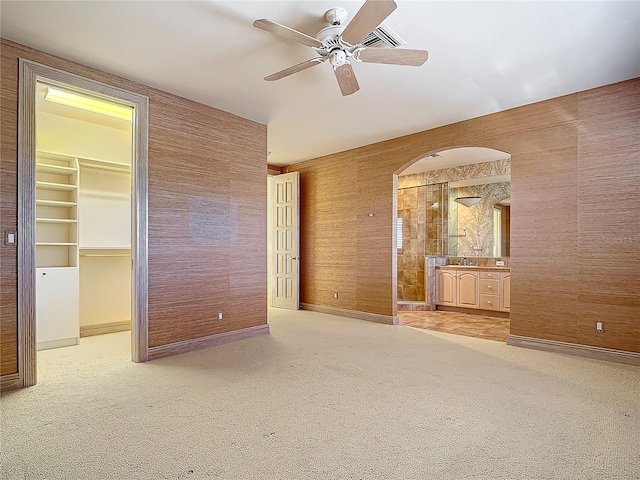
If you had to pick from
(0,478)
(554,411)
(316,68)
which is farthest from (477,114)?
(0,478)

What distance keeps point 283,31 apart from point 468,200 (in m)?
5.98

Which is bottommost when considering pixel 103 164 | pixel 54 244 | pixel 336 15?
pixel 54 244

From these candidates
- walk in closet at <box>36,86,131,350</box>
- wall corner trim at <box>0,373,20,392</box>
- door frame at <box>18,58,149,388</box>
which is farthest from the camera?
walk in closet at <box>36,86,131,350</box>

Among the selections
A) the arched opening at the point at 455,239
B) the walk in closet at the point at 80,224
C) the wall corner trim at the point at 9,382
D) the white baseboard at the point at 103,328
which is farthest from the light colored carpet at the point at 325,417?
the arched opening at the point at 455,239

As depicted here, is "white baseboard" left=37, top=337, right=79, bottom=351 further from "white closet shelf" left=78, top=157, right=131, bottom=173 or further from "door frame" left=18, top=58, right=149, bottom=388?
"white closet shelf" left=78, top=157, right=131, bottom=173

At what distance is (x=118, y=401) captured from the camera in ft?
9.34

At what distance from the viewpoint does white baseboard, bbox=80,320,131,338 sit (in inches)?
197

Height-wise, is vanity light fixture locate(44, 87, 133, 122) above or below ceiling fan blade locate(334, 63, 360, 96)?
above

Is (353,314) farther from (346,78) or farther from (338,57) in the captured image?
(338,57)

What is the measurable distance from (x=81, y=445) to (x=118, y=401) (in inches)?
26.0

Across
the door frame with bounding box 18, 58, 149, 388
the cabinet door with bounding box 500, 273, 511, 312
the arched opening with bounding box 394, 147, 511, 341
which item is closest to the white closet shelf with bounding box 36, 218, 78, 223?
the door frame with bounding box 18, 58, 149, 388

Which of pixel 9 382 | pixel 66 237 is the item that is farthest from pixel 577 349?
pixel 66 237

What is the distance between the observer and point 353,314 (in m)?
6.35

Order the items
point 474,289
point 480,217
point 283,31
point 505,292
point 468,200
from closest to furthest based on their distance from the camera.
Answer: point 283,31, point 505,292, point 474,289, point 480,217, point 468,200
